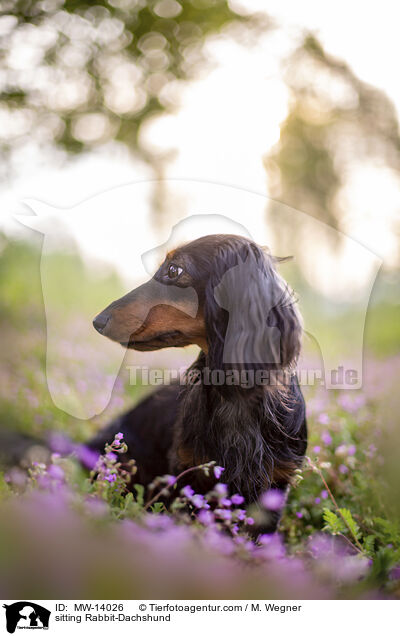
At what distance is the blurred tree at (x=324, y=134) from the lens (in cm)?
270

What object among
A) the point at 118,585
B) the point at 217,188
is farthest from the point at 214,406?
the point at 118,585

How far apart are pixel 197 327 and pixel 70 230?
72 cm

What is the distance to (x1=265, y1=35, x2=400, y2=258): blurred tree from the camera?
2703 mm

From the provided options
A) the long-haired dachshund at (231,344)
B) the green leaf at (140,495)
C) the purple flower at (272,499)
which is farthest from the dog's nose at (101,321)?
the purple flower at (272,499)

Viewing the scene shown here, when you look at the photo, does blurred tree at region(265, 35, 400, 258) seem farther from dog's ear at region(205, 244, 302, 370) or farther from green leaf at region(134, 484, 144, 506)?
green leaf at region(134, 484, 144, 506)

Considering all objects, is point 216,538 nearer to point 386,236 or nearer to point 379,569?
point 379,569

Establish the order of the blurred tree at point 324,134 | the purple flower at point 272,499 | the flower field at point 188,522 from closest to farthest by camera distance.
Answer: the flower field at point 188,522 → the purple flower at point 272,499 → the blurred tree at point 324,134

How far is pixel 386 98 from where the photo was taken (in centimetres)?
259

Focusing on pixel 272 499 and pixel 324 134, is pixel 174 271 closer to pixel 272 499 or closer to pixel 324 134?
pixel 272 499

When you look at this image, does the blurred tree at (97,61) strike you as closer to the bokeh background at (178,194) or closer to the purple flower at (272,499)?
the bokeh background at (178,194)
